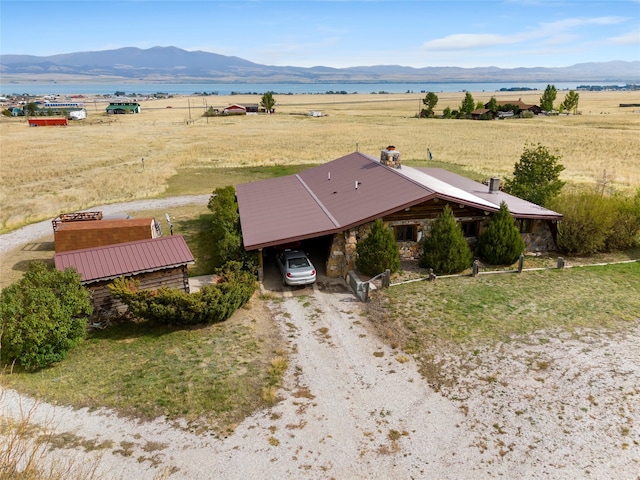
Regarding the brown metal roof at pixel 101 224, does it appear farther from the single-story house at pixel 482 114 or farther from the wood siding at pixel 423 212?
the single-story house at pixel 482 114

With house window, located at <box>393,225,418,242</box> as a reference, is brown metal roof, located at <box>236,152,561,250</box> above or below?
above

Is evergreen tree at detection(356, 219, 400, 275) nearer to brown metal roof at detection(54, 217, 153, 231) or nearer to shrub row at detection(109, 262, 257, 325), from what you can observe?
shrub row at detection(109, 262, 257, 325)

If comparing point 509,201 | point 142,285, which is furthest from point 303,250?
point 509,201

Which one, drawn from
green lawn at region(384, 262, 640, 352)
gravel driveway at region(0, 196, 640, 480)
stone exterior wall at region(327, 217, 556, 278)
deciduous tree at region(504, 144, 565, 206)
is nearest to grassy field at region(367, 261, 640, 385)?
green lawn at region(384, 262, 640, 352)

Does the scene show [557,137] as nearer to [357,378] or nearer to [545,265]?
[545,265]

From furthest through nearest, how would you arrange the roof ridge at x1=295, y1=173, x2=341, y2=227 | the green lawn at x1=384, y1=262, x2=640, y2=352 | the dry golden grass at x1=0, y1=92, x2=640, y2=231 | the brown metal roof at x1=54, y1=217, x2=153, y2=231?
the dry golden grass at x1=0, y1=92, x2=640, y2=231
the brown metal roof at x1=54, y1=217, x2=153, y2=231
the roof ridge at x1=295, y1=173, x2=341, y2=227
the green lawn at x1=384, y1=262, x2=640, y2=352

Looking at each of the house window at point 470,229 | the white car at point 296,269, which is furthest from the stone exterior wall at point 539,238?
the white car at point 296,269
